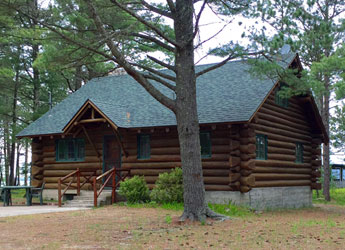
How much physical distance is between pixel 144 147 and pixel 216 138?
3504 millimetres

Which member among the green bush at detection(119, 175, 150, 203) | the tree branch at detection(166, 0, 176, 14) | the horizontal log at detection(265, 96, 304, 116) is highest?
the tree branch at detection(166, 0, 176, 14)

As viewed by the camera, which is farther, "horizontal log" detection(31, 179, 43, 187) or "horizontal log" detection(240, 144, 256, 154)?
"horizontal log" detection(31, 179, 43, 187)

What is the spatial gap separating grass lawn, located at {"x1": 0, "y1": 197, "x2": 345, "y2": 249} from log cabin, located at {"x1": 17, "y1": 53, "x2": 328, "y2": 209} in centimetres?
339

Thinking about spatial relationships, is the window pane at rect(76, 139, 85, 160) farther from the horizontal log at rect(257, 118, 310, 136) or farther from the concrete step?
the horizontal log at rect(257, 118, 310, 136)

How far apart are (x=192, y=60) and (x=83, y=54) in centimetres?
347

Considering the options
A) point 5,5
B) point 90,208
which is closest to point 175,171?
point 90,208

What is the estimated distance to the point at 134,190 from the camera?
17922 mm

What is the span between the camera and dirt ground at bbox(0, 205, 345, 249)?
9539 mm

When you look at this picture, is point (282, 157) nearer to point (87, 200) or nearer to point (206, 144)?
point (206, 144)

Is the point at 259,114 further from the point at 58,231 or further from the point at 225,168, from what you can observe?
the point at 58,231

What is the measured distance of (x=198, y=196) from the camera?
1273 centimetres

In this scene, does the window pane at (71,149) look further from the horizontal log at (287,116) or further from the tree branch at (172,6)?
the tree branch at (172,6)


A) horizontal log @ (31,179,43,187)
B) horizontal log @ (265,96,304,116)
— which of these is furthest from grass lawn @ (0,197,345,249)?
horizontal log @ (31,179,43,187)

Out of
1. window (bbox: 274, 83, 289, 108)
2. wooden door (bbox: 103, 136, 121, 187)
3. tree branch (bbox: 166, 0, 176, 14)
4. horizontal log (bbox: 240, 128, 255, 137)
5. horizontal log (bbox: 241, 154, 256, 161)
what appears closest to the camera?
tree branch (bbox: 166, 0, 176, 14)
